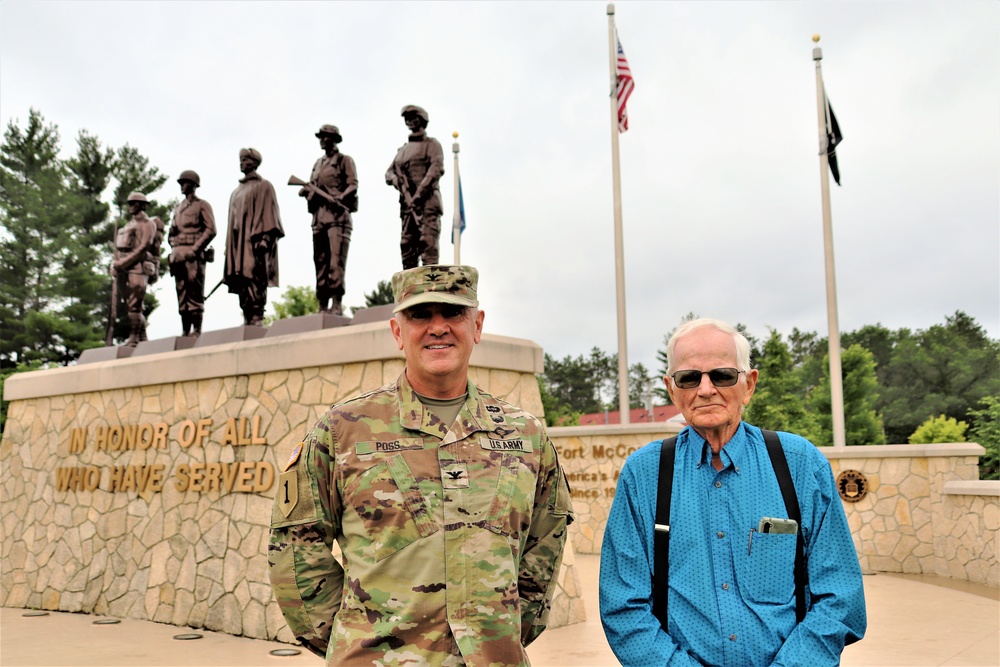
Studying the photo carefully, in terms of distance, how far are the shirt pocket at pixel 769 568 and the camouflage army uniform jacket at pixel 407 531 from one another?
24.0 inches

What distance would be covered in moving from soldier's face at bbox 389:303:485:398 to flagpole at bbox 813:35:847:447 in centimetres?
1092

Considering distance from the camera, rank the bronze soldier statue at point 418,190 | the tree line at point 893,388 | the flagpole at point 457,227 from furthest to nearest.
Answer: the tree line at point 893,388
the flagpole at point 457,227
the bronze soldier statue at point 418,190

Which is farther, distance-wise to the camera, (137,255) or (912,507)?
(912,507)

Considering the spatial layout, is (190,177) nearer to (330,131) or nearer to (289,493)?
(330,131)

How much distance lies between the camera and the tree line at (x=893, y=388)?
22609 millimetres

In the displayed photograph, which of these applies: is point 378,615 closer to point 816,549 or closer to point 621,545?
point 621,545

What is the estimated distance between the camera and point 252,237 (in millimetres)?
8242

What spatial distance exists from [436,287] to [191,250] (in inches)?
289

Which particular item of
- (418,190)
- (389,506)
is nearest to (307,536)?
(389,506)

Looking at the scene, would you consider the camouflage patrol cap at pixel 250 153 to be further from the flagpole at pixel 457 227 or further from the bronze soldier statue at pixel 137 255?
the flagpole at pixel 457 227

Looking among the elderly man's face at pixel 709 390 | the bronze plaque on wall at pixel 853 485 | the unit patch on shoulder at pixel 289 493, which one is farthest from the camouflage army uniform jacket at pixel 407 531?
the bronze plaque on wall at pixel 853 485

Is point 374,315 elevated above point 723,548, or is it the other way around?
point 374,315

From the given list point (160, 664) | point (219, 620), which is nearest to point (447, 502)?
point (160, 664)

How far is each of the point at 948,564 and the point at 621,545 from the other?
1027 cm
